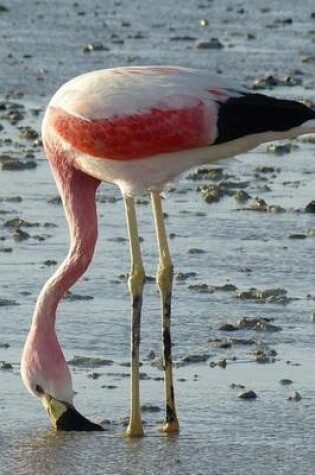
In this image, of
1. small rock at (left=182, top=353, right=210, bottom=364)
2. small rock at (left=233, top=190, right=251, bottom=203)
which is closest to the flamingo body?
small rock at (left=182, top=353, right=210, bottom=364)

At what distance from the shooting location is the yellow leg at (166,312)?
24.0 ft

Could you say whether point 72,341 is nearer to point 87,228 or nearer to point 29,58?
point 87,228

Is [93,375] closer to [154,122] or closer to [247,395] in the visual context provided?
[247,395]

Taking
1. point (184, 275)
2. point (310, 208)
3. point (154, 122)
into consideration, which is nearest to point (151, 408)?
point (154, 122)

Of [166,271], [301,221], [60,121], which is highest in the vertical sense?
[60,121]

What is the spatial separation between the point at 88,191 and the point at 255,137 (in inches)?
32.5

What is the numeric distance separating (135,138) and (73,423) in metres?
1.21

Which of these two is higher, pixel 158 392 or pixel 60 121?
pixel 60 121

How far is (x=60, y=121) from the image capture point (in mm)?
7430

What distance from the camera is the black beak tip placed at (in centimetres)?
720

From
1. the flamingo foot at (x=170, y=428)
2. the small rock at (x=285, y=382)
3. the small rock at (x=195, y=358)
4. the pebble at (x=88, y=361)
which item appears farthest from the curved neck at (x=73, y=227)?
the small rock at (x=285, y=382)

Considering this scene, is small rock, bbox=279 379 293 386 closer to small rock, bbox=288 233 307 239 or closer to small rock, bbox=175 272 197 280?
small rock, bbox=175 272 197 280

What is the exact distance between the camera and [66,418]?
283 inches

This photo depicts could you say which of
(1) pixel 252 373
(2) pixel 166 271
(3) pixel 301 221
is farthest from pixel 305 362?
(3) pixel 301 221
